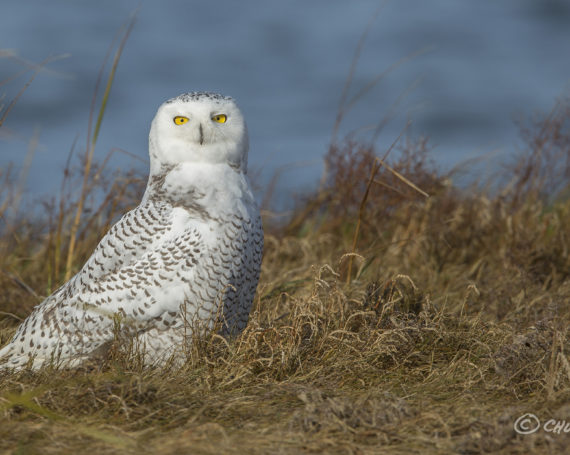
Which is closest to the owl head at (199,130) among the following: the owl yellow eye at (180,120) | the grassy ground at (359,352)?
the owl yellow eye at (180,120)

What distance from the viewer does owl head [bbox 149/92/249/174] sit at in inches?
141

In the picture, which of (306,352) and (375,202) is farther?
(375,202)

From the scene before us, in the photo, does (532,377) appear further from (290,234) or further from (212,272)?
(290,234)

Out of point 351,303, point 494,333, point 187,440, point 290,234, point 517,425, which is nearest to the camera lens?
point 187,440

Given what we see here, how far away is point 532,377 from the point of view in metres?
3.28

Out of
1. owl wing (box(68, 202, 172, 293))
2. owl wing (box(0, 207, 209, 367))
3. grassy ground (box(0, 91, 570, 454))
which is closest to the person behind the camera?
grassy ground (box(0, 91, 570, 454))

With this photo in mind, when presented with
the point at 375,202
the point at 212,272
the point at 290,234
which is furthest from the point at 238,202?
the point at 290,234

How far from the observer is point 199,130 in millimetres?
3592

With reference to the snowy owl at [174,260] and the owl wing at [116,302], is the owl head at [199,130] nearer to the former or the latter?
the snowy owl at [174,260]

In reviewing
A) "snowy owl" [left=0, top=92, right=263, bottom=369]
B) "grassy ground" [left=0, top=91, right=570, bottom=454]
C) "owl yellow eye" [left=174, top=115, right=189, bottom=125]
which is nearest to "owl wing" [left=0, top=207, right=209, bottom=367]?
"snowy owl" [left=0, top=92, right=263, bottom=369]

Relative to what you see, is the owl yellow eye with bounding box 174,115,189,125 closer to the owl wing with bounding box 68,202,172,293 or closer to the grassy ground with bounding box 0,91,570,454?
the owl wing with bounding box 68,202,172,293

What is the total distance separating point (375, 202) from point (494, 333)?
2065 millimetres

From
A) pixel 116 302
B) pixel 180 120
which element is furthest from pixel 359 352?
pixel 180 120

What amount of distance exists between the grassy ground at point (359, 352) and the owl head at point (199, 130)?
2.64ft
